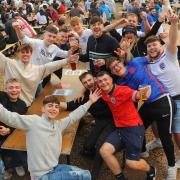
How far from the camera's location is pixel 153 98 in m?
3.55

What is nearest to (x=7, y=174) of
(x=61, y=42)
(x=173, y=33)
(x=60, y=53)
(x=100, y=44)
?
(x=60, y=53)

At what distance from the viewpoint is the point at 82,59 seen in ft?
15.4

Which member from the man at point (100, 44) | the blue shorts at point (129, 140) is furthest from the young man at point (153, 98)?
the man at point (100, 44)

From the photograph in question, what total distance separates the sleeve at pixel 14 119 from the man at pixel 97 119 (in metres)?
0.86

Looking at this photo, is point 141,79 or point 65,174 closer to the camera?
point 65,174

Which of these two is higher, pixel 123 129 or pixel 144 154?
pixel 123 129

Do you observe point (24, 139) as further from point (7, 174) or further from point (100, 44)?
point (100, 44)

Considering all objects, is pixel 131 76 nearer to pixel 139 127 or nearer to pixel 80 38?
pixel 139 127

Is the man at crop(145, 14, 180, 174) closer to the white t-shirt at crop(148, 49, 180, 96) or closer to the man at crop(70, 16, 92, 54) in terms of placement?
the white t-shirt at crop(148, 49, 180, 96)

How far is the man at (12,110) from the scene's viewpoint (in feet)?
12.1

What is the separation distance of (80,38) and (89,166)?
231cm

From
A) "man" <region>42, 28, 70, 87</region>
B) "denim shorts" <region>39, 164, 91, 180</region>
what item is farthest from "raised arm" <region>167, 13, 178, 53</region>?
"man" <region>42, 28, 70, 87</region>

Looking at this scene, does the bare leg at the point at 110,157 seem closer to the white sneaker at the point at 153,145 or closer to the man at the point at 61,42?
the white sneaker at the point at 153,145

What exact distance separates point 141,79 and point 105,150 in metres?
0.95
